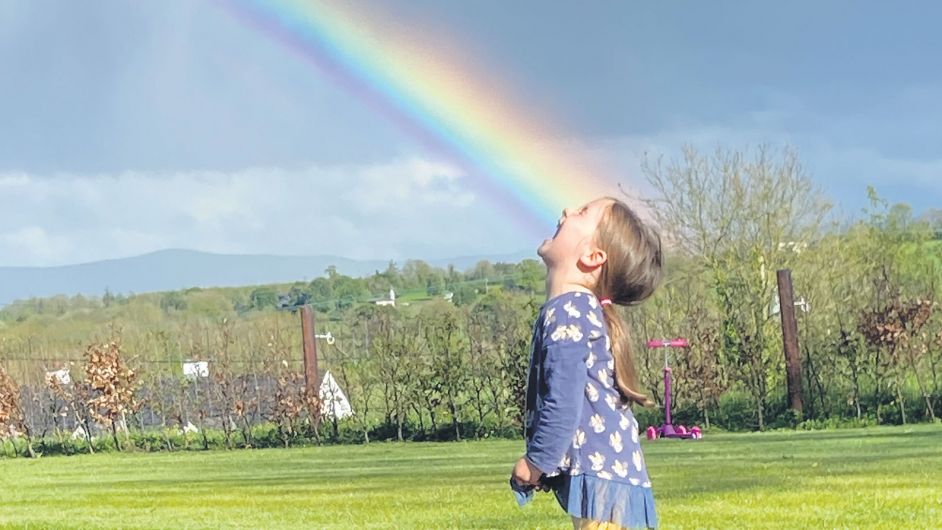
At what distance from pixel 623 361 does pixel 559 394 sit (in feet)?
0.92

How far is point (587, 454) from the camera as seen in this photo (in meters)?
3.36

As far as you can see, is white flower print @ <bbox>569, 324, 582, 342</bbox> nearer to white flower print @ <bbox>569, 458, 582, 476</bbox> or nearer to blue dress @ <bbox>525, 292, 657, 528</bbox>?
blue dress @ <bbox>525, 292, 657, 528</bbox>

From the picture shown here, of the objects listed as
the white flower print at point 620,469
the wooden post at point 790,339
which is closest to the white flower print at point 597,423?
the white flower print at point 620,469

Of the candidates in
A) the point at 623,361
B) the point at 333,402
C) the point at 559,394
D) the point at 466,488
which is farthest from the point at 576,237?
the point at 333,402

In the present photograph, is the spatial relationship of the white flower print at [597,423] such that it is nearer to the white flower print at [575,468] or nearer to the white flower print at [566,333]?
the white flower print at [575,468]

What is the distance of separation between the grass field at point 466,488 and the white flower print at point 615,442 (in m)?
2.55

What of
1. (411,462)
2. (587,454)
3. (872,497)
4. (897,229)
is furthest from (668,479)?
(897,229)

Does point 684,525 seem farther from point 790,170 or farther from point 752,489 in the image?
point 790,170

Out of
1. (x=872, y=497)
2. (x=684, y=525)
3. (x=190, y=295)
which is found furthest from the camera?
(x=190, y=295)

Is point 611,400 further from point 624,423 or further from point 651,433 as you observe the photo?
point 651,433

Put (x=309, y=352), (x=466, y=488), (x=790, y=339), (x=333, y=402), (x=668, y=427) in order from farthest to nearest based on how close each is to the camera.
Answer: (x=309, y=352), (x=333, y=402), (x=790, y=339), (x=668, y=427), (x=466, y=488)

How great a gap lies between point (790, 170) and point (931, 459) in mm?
14712

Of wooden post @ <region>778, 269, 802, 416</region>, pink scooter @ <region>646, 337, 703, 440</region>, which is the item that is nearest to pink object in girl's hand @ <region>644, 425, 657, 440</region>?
pink scooter @ <region>646, 337, 703, 440</region>

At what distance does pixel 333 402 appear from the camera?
56.4 ft
